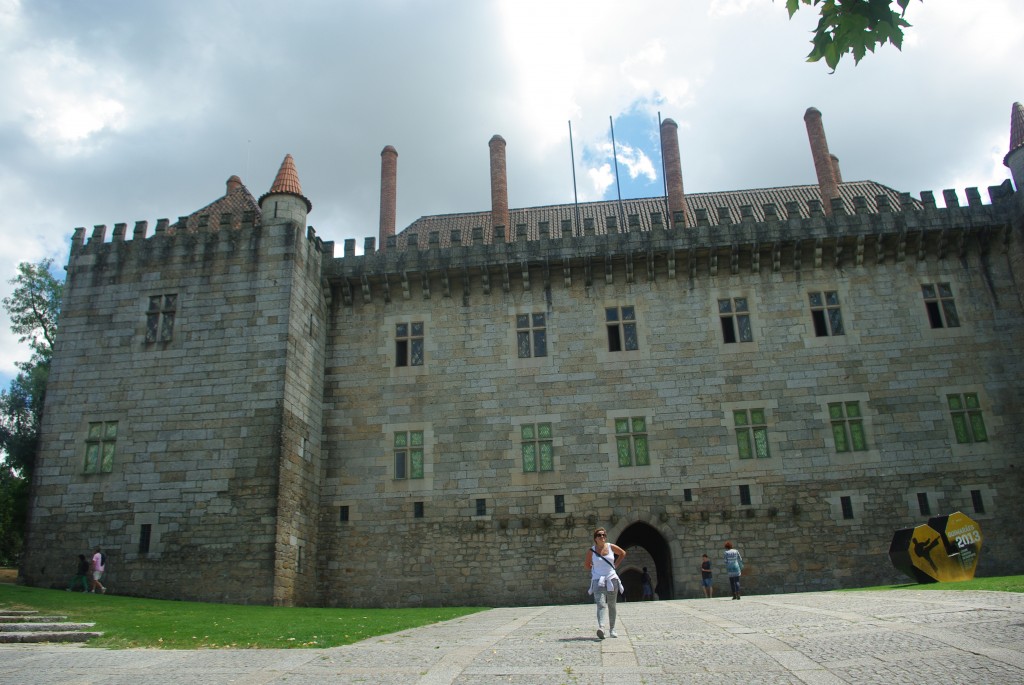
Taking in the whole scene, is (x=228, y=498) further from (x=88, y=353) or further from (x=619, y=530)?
(x=619, y=530)

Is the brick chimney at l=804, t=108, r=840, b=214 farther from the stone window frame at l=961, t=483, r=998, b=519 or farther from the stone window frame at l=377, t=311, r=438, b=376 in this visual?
the stone window frame at l=377, t=311, r=438, b=376

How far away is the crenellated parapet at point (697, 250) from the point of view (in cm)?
2447

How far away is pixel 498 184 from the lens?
99.3 feet

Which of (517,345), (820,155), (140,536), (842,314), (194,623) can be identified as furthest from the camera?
(820,155)

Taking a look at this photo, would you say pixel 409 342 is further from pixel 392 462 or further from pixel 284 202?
pixel 284 202

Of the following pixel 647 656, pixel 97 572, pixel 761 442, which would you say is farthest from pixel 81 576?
pixel 761 442

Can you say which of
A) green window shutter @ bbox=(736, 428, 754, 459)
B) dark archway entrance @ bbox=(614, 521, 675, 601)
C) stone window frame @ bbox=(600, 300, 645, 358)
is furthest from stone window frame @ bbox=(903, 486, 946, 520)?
stone window frame @ bbox=(600, 300, 645, 358)

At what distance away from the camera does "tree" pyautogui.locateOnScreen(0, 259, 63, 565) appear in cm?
3100

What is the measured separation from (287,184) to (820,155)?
20426 mm

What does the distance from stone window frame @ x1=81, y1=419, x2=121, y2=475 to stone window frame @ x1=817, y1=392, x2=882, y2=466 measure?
21.2 m

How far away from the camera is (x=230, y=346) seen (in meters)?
22.2

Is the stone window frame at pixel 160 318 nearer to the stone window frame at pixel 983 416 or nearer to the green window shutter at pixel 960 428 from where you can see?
the stone window frame at pixel 983 416

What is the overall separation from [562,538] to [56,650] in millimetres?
14680

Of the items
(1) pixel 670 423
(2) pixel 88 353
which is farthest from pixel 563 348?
(2) pixel 88 353
